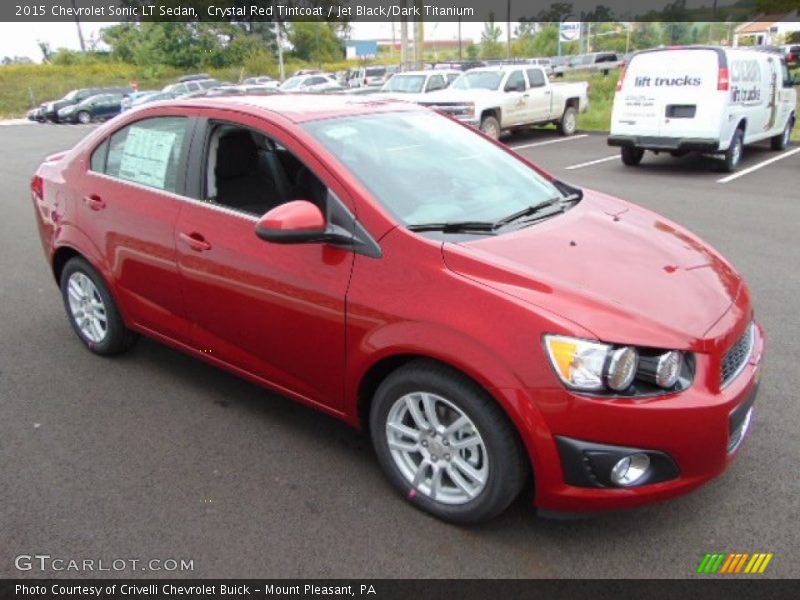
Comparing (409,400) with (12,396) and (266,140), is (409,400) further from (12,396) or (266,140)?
(12,396)

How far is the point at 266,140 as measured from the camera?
11.1ft

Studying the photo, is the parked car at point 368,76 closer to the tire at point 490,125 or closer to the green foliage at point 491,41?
the tire at point 490,125

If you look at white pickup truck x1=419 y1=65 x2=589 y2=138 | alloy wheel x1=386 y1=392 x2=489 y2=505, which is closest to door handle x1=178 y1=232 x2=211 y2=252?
alloy wheel x1=386 y1=392 x2=489 y2=505

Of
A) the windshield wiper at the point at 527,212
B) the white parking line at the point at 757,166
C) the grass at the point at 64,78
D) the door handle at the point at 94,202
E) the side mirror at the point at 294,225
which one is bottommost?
the grass at the point at 64,78

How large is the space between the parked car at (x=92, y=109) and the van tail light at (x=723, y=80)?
2798cm

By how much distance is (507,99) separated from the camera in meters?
15.9

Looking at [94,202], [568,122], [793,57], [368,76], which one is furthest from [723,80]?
[368,76]

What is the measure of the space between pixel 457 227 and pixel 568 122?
1642cm

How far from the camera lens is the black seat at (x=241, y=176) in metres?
3.42

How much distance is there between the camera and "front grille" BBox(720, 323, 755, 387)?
258 cm

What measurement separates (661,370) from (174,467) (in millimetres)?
2220

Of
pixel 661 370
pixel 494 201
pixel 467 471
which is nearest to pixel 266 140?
pixel 494 201

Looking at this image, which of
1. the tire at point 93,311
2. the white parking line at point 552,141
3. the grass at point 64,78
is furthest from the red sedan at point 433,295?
the grass at point 64,78

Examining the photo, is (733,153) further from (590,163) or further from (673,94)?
(590,163)
